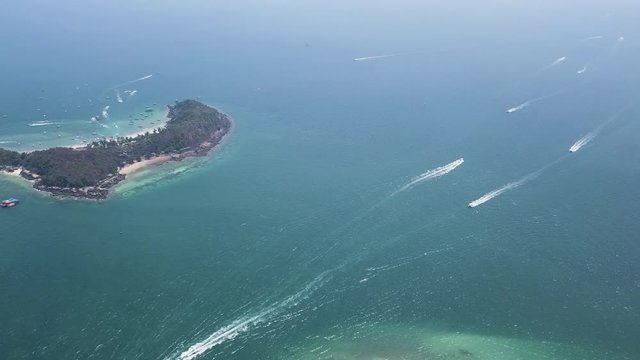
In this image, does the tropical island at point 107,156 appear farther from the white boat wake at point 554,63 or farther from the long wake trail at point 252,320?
the white boat wake at point 554,63

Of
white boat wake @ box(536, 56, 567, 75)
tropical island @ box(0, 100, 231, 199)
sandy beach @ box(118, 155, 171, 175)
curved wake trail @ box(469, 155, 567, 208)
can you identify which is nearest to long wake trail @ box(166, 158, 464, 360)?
curved wake trail @ box(469, 155, 567, 208)

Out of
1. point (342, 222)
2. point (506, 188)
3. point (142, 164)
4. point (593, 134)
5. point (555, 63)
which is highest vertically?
point (142, 164)

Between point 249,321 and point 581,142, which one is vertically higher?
point 249,321

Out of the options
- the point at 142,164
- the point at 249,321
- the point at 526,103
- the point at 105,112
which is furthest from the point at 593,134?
the point at 105,112

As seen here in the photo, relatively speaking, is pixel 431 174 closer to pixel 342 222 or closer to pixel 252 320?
pixel 342 222

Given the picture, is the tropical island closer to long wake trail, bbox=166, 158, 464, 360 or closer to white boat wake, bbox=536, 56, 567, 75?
long wake trail, bbox=166, 158, 464, 360

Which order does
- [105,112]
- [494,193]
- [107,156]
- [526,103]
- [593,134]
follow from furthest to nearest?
[526,103] < [105,112] < [593,134] < [107,156] < [494,193]

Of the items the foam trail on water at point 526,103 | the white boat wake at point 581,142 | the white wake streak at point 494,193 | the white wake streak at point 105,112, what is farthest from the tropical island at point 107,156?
the white boat wake at point 581,142
